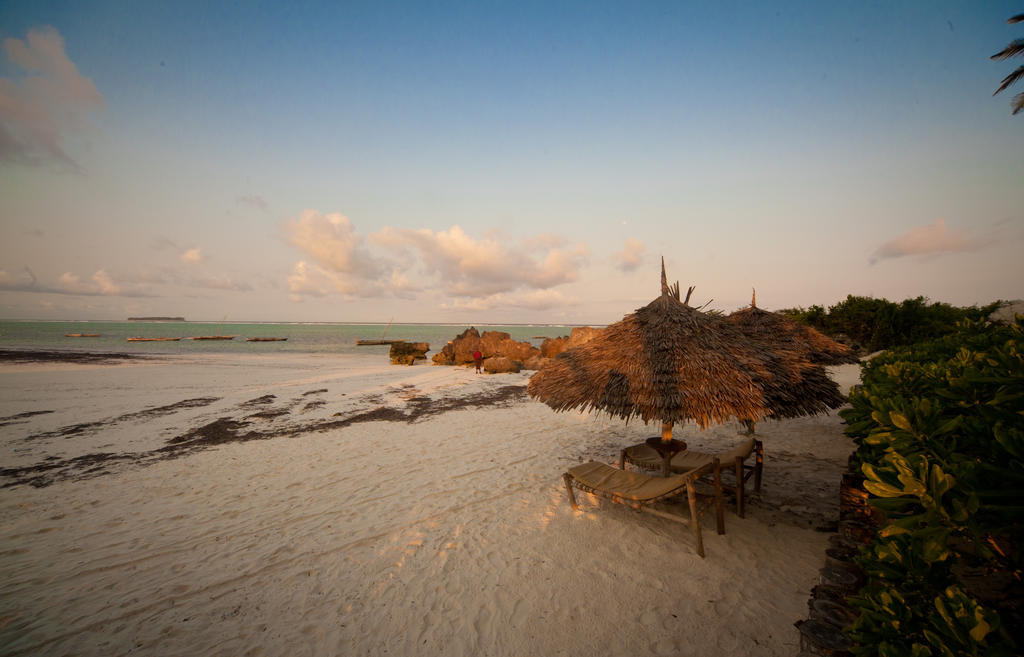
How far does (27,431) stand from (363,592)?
1251 cm

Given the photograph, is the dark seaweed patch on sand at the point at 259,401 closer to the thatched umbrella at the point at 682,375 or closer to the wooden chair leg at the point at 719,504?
the thatched umbrella at the point at 682,375

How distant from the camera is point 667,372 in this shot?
208 inches

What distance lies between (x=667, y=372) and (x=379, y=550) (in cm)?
447

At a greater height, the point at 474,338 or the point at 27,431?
the point at 474,338

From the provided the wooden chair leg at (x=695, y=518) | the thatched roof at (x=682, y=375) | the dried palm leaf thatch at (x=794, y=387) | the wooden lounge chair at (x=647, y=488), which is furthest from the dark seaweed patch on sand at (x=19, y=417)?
the dried palm leaf thatch at (x=794, y=387)

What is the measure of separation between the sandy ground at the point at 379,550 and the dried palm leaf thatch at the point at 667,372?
1.56 m

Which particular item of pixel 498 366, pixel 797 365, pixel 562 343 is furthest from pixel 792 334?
pixel 562 343

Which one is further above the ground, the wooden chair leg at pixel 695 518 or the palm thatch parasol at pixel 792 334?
the palm thatch parasol at pixel 792 334

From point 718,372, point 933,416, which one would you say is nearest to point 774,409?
point 718,372

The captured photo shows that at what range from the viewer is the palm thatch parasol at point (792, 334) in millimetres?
7879

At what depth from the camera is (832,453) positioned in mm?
7727

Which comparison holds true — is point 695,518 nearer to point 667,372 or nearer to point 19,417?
point 667,372

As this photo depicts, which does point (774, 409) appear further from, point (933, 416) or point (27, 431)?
point (27, 431)

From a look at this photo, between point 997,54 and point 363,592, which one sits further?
point 997,54
